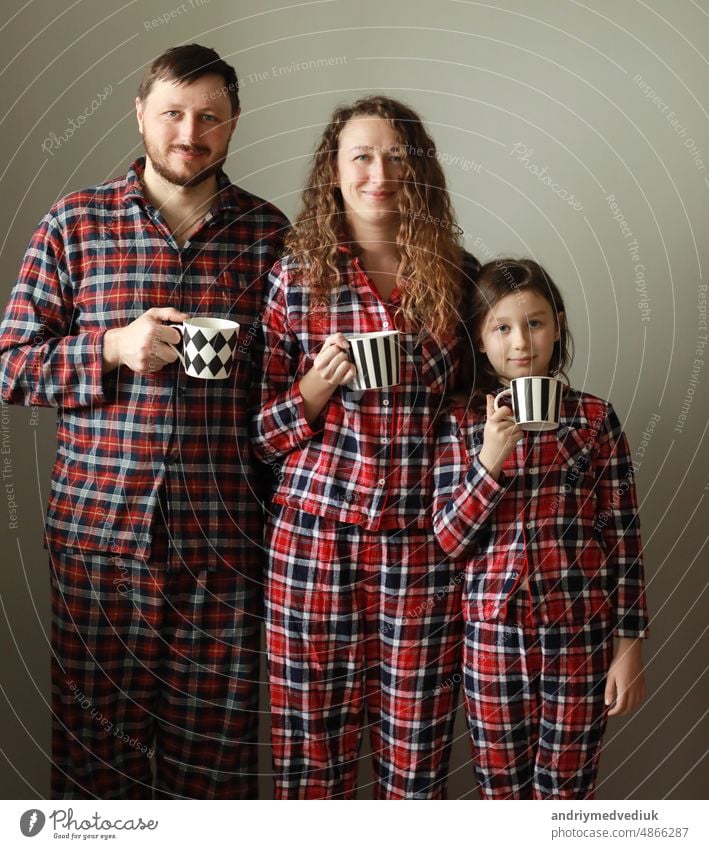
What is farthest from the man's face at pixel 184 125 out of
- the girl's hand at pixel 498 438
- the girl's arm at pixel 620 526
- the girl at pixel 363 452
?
the girl's arm at pixel 620 526

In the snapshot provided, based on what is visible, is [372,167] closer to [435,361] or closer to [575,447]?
[435,361]

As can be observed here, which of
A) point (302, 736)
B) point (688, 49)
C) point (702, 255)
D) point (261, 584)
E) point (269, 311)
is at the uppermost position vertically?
point (688, 49)

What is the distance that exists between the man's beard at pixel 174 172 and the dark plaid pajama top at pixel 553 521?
476 millimetres

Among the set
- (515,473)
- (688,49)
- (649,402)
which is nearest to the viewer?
(515,473)

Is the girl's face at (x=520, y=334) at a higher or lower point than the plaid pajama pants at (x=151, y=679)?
higher

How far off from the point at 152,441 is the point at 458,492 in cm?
42

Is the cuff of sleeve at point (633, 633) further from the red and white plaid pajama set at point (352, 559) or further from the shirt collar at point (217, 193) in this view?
the shirt collar at point (217, 193)

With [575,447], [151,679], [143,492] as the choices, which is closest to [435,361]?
[575,447]

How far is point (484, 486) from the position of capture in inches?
49.1

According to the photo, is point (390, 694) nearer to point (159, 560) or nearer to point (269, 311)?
point (159, 560)

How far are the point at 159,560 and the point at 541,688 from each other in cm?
56

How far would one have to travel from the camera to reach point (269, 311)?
4.35 feet

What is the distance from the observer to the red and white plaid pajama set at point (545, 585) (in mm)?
1276
